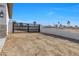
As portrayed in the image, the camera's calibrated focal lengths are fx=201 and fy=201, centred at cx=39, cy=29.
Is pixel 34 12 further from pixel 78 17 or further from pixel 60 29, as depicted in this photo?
pixel 78 17

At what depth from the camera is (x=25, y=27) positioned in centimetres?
1479

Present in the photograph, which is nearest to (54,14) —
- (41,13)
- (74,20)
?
(41,13)

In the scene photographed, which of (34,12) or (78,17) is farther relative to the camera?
(34,12)

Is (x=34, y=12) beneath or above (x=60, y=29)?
above

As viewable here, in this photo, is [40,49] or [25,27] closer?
[40,49]

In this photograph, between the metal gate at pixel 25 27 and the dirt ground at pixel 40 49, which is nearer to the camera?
the dirt ground at pixel 40 49

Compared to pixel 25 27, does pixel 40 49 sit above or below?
below

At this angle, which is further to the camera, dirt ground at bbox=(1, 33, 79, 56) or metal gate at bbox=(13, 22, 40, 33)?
metal gate at bbox=(13, 22, 40, 33)

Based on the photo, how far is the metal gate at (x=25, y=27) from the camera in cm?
1408

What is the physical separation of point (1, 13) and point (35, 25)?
7.22 m

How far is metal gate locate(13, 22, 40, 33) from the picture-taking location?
14083 millimetres

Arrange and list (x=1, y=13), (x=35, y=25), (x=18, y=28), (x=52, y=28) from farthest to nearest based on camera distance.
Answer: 1. (x=35, y=25)
2. (x=18, y=28)
3. (x=52, y=28)
4. (x=1, y=13)

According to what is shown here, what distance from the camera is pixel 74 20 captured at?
33.8 ft

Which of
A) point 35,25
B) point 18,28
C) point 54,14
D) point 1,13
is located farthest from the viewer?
point 35,25
